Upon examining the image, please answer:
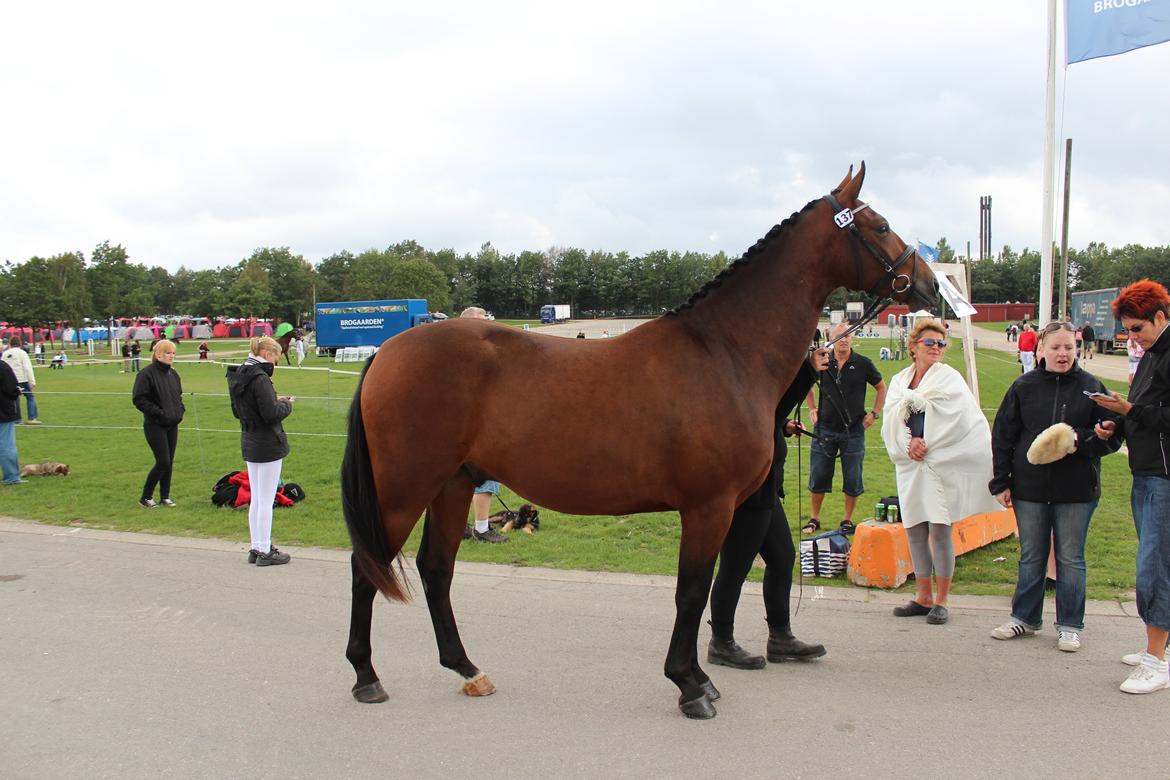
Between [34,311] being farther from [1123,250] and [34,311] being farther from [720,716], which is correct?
[1123,250]

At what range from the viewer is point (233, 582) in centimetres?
621

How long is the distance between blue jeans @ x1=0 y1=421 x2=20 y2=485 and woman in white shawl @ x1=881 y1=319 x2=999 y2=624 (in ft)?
36.4

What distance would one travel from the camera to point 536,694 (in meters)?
4.11

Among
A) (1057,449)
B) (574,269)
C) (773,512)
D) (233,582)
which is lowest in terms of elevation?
(233,582)

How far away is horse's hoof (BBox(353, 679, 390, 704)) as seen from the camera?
4.04 m

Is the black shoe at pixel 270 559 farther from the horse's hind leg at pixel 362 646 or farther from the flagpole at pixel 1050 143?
the flagpole at pixel 1050 143

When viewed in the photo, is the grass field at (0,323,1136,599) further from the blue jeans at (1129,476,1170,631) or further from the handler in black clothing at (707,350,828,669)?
the blue jeans at (1129,476,1170,631)

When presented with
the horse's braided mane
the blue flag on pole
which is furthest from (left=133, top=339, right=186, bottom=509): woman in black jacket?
the blue flag on pole

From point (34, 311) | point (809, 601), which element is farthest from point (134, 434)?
point (34, 311)

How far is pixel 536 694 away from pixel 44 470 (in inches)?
399

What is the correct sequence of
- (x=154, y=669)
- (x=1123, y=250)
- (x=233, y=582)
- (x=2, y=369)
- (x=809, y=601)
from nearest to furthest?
(x=154, y=669) < (x=809, y=601) < (x=233, y=582) < (x=2, y=369) < (x=1123, y=250)

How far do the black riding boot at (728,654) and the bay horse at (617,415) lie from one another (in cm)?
52

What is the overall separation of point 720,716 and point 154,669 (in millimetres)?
3198

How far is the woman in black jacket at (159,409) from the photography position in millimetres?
9000
